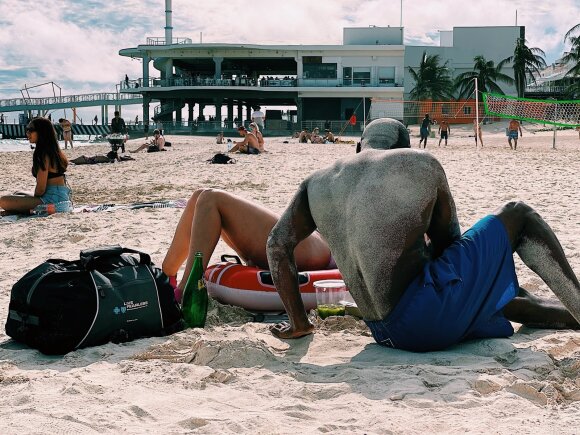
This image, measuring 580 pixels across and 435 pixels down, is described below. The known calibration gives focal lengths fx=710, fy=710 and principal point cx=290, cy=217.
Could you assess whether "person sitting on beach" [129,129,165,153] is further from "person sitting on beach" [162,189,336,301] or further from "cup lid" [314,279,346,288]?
"cup lid" [314,279,346,288]

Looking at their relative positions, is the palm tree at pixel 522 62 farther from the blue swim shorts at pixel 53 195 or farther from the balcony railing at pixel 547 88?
the blue swim shorts at pixel 53 195

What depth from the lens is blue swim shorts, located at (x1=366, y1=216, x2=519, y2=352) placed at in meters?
2.92

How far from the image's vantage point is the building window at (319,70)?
43938 mm

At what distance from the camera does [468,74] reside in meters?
50.5

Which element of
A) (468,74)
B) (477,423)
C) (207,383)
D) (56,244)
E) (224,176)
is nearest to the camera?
(477,423)

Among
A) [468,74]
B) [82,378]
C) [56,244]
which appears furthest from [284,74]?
[82,378]

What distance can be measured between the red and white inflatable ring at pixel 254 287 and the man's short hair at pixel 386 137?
969 mm

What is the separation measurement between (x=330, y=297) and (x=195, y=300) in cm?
74

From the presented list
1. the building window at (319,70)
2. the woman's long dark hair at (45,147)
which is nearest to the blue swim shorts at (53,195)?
the woman's long dark hair at (45,147)

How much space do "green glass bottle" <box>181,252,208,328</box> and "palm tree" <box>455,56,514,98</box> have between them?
4764cm

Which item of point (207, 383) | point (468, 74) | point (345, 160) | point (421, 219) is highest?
point (468, 74)

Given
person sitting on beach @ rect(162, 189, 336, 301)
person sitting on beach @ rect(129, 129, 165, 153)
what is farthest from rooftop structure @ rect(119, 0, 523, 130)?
person sitting on beach @ rect(162, 189, 336, 301)

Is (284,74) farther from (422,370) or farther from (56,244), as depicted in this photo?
(422,370)

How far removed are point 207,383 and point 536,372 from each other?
1263 mm
